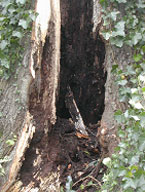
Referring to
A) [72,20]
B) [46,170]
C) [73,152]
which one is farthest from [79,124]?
[72,20]

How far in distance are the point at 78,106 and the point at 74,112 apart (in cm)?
9

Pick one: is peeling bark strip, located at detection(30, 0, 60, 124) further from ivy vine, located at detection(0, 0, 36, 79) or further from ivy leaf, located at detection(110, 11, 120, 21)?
ivy leaf, located at detection(110, 11, 120, 21)

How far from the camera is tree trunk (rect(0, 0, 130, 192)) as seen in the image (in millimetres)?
2061

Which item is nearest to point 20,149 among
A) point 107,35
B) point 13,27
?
point 13,27

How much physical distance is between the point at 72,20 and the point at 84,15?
0.11 metres

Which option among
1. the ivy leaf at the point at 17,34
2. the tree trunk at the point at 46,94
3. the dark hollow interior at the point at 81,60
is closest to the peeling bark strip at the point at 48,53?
the tree trunk at the point at 46,94

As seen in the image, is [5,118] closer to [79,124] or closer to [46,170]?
[46,170]

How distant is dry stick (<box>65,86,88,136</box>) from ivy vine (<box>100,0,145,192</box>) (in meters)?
0.69

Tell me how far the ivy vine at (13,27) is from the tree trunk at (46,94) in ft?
0.24

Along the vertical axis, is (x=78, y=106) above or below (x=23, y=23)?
below

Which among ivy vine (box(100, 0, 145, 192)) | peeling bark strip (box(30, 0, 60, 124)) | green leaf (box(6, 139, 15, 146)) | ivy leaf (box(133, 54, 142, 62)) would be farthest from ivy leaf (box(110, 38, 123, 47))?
green leaf (box(6, 139, 15, 146))

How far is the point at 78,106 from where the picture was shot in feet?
8.93

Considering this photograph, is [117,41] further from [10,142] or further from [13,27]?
[10,142]

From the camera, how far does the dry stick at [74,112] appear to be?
264 cm
